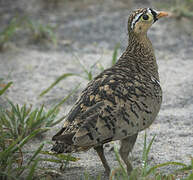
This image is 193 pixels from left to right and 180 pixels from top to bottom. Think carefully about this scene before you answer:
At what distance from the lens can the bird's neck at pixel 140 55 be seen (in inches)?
155

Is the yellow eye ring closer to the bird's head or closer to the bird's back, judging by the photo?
the bird's head

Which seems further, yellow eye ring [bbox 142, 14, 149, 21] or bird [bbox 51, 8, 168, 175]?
yellow eye ring [bbox 142, 14, 149, 21]

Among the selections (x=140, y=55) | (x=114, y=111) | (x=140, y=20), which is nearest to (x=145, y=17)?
(x=140, y=20)

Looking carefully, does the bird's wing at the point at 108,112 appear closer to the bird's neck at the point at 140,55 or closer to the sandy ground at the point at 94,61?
the bird's neck at the point at 140,55

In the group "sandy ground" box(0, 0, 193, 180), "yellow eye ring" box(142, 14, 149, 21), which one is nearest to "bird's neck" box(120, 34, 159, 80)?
"yellow eye ring" box(142, 14, 149, 21)

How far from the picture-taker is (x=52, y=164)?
3924mm

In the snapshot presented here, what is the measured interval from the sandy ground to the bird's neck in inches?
11.0

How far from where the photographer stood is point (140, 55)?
13.3 feet

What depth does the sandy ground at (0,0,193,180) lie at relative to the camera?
161 inches

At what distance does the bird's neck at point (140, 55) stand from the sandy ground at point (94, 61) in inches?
11.0

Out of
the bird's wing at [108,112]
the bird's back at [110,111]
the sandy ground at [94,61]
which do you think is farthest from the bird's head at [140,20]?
the bird's wing at [108,112]

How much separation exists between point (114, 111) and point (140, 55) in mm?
925

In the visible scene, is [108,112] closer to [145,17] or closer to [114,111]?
[114,111]

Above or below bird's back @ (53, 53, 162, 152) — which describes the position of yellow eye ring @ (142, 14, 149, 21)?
above
